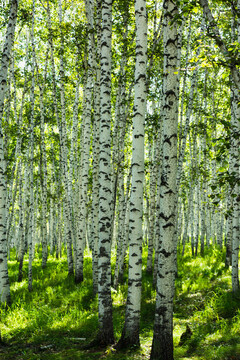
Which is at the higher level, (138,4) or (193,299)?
(138,4)

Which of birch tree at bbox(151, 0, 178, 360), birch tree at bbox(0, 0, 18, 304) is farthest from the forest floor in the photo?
birch tree at bbox(151, 0, 178, 360)

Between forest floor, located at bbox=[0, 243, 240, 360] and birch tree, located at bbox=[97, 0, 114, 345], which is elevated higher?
birch tree, located at bbox=[97, 0, 114, 345]

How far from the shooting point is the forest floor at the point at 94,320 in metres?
5.17

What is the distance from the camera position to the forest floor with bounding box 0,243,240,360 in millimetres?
5175

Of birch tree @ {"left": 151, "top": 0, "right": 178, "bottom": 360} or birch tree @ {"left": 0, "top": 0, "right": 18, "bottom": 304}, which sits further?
birch tree @ {"left": 0, "top": 0, "right": 18, "bottom": 304}

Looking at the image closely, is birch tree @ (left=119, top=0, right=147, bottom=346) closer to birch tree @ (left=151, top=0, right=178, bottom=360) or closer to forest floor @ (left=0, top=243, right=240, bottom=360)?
forest floor @ (left=0, top=243, right=240, bottom=360)

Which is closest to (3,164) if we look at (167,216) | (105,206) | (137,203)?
(105,206)

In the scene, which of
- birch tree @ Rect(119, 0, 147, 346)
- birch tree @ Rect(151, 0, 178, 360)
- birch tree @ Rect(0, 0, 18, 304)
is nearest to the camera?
birch tree @ Rect(151, 0, 178, 360)

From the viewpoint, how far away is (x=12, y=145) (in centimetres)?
Result: 1609

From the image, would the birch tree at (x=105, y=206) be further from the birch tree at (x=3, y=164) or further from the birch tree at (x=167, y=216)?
the birch tree at (x=3, y=164)

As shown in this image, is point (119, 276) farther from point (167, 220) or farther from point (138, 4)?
point (138, 4)

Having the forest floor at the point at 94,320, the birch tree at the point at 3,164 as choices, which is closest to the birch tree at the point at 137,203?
the forest floor at the point at 94,320

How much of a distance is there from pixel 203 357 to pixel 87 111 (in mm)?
7943

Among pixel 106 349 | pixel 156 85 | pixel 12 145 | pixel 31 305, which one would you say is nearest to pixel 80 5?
pixel 156 85
